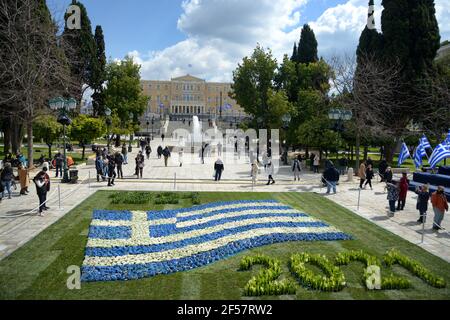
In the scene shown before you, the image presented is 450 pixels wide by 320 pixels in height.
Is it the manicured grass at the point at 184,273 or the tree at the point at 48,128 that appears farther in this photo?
the tree at the point at 48,128

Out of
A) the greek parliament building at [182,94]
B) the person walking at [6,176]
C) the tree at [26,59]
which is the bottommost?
the person walking at [6,176]

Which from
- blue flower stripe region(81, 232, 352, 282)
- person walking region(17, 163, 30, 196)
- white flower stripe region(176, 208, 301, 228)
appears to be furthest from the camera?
person walking region(17, 163, 30, 196)

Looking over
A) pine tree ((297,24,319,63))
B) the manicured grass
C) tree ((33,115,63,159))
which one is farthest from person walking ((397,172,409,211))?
pine tree ((297,24,319,63))

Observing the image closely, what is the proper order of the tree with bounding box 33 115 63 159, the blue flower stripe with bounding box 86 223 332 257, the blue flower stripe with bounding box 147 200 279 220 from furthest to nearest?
the tree with bounding box 33 115 63 159 → the blue flower stripe with bounding box 147 200 279 220 → the blue flower stripe with bounding box 86 223 332 257

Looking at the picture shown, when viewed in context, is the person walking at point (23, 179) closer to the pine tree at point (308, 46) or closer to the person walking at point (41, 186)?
the person walking at point (41, 186)

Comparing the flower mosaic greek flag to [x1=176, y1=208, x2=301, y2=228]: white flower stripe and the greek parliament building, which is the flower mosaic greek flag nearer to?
[x1=176, y1=208, x2=301, y2=228]: white flower stripe

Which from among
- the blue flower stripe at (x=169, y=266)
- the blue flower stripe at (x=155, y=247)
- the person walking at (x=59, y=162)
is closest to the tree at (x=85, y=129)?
the person walking at (x=59, y=162)

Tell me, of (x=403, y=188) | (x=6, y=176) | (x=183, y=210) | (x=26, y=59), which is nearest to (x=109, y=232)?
(x=183, y=210)

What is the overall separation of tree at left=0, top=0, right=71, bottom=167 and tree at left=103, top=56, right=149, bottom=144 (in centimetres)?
1803

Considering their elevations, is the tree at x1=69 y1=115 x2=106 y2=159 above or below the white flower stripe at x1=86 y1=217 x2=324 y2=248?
above

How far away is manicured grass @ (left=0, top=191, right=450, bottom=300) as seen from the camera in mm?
7891

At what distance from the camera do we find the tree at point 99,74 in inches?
1972

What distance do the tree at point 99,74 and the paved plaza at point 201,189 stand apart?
2314 centimetres

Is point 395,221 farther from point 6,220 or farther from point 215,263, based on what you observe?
point 6,220
